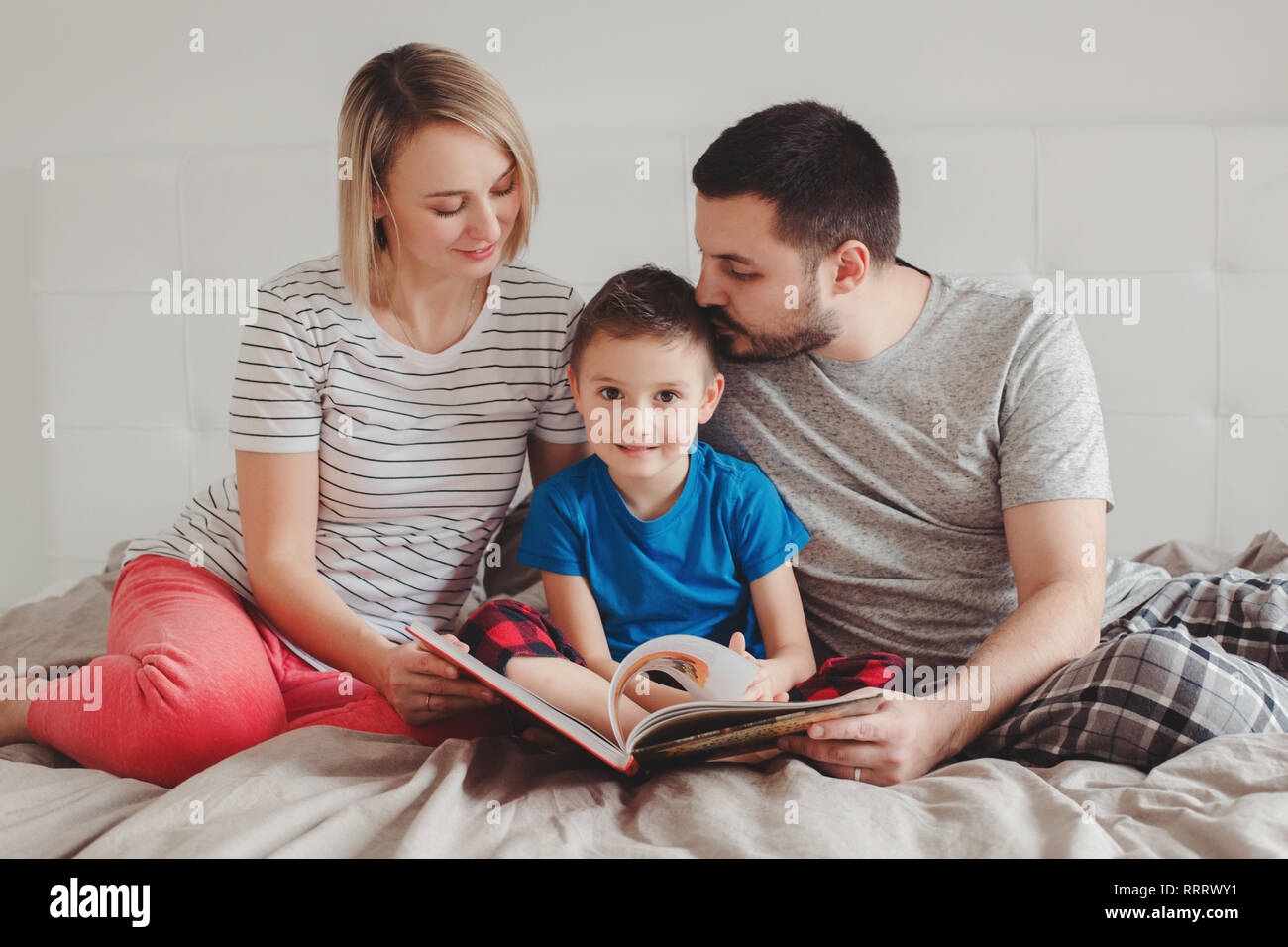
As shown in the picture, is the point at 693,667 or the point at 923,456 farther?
the point at 923,456

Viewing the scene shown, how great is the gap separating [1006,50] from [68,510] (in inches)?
71.1

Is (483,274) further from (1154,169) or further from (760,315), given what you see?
(1154,169)

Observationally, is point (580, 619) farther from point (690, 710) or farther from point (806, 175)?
point (806, 175)

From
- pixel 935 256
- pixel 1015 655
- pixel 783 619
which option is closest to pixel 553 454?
pixel 783 619

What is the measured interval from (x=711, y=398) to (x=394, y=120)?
0.48m

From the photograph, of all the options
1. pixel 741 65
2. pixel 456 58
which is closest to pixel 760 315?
pixel 456 58

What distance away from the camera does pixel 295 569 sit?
121cm

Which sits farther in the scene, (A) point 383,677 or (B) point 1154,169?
(B) point 1154,169

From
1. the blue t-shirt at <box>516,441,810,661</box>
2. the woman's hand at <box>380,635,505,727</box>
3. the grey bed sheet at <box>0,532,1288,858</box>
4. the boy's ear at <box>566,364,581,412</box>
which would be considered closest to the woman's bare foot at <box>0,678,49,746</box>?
the grey bed sheet at <box>0,532,1288,858</box>

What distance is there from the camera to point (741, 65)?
1.79 m

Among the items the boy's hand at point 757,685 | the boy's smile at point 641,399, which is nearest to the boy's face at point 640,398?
the boy's smile at point 641,399

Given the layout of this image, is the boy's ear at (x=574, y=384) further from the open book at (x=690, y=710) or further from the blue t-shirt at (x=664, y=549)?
the open book at (x=690, y=710)
